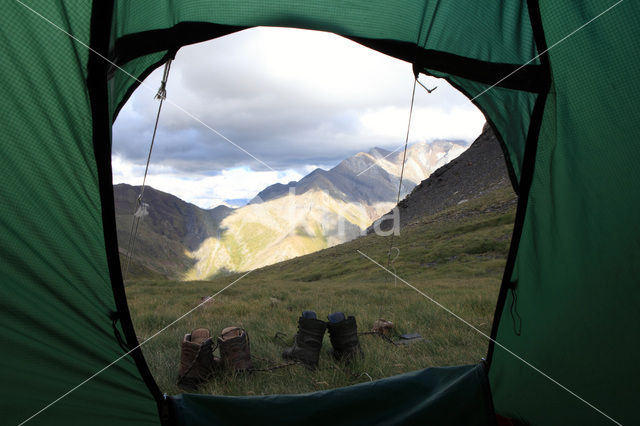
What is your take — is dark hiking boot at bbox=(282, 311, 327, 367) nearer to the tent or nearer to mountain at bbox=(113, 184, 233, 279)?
the tent

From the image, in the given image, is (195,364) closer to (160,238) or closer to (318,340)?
(318,340)

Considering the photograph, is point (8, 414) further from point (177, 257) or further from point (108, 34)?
point (177, 257)

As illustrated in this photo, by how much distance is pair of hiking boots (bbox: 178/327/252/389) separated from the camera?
3.24 metres

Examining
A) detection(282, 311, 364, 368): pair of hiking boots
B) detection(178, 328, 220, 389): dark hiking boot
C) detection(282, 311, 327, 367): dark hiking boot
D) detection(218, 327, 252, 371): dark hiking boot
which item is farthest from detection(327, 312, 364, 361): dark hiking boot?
detection(178, 328, 220, 389): dark hiking boot

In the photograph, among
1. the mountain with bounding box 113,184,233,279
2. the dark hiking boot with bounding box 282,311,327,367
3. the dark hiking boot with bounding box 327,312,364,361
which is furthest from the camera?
the mountain with bounding box 113,184,233,279

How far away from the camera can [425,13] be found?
7.75ft

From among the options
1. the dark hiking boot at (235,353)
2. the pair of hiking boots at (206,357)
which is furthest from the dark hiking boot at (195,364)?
the dark hiking boot at (235,353)

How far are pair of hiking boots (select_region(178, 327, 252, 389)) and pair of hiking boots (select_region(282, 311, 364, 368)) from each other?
485 mm

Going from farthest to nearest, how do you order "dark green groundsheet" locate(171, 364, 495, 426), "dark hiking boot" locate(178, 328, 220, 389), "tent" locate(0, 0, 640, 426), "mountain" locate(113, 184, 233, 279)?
"mountain" locate(113, 184, 233, 279), "dark hiking boot" locate(178, 328, 220, 389), "dark green groundsheet" locate(171, 364, 495, 426), "tent" locate(0, 0, 640, 426)

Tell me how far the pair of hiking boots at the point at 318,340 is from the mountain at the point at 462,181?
56.3 metres

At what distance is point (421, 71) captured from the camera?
266 centimetres

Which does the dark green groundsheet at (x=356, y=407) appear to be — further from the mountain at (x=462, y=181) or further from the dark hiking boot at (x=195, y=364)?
the mountain at (x=462, y=181)

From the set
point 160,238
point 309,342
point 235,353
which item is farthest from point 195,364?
point 160,238

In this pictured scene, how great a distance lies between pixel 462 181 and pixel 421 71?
67335 millimetres
